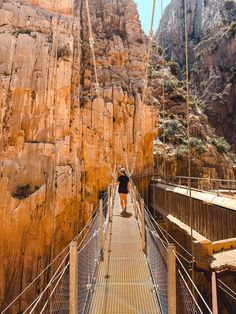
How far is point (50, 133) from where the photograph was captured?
1362 centimetres

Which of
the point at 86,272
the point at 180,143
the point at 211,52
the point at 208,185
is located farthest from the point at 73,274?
the point at 211,52

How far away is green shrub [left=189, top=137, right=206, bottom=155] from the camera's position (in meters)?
18.6

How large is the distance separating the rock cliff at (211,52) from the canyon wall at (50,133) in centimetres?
1371

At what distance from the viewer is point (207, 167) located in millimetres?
18359

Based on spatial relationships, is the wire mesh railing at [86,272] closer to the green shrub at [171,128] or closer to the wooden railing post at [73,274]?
the wooden railing post at [73,274]

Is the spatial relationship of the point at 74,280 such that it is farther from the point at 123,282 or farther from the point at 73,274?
the point at 123,282

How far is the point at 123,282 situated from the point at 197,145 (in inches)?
634

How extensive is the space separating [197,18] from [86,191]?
122ft

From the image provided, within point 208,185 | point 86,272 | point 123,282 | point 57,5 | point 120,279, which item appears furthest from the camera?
point 57,5

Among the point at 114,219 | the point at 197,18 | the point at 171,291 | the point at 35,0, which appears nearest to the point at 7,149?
the point at 114,219

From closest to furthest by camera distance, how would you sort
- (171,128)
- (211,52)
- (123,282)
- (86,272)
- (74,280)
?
1. (74,280)
2. (86,272)
3. (123,282)
4. (171,128)
5. (211,52)

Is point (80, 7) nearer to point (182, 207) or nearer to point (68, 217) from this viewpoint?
point (68, 217)

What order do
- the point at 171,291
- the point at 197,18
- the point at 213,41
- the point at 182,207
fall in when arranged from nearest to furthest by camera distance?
the point at 171,291, the point at 182,207, the point at 213,41, the point at 197,18

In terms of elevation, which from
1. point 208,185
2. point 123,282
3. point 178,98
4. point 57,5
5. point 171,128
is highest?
point 57,5
